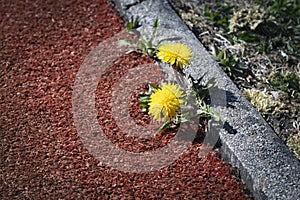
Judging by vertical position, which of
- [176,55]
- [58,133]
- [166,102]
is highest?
[176,55]

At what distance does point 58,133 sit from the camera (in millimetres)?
3357

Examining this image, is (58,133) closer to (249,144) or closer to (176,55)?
(176,55)

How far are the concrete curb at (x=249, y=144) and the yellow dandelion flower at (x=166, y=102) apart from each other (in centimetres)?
25

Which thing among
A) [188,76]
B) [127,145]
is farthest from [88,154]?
[188,76]

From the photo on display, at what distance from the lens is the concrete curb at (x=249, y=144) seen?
9.86ft

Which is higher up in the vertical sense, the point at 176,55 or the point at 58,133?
the point at 176,55

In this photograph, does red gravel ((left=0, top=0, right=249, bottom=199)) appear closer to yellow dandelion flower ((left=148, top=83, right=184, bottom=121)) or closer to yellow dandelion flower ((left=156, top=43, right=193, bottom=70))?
yellow dandelion flower ((left=148, top=83, right=184, bottom=121))

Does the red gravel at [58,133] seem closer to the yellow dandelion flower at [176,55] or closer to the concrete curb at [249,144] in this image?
the concrete curb at [249,144]

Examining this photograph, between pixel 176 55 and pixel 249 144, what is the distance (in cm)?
65

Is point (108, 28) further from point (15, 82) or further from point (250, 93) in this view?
point (250, 93)

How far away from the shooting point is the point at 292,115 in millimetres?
3604

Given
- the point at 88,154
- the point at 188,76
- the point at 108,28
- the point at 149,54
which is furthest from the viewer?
the point at 108,28

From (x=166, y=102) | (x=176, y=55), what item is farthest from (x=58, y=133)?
(x=176, y=55)

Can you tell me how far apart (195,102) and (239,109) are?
257 millimetres
